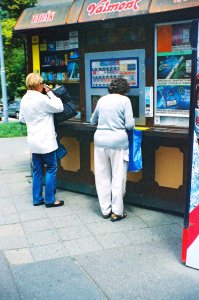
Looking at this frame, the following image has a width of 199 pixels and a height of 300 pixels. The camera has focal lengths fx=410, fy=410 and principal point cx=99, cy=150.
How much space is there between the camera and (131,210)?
541 cm

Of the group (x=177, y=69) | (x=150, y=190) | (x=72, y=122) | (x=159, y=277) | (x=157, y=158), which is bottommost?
(x=159, y=277)

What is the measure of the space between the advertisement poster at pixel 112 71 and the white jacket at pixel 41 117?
0.76 m

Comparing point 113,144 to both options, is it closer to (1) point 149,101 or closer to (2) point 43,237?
(1) point 149,101

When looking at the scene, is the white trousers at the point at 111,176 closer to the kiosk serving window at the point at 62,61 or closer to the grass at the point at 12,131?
the kiosk serving window at the point at 62,61

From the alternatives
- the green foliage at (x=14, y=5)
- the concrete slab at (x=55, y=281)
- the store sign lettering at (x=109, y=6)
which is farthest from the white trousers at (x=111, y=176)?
the green foliage at (x=14, y=5)

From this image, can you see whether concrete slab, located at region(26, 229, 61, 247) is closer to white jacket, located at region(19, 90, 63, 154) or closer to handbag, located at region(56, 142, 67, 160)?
white jacket, located at region(19, 90, 63, 154)

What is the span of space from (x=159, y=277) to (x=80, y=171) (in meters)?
2.77

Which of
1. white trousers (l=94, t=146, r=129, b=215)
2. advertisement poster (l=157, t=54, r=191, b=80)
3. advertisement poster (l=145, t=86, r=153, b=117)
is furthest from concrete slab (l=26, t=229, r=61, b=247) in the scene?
advertisement poster (l=157, t=54, r=191, b=80)

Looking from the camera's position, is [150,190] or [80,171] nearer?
[150,190]

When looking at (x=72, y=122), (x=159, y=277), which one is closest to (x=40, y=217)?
(x=72, y=122)

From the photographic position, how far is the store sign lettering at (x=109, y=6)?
4.92 m

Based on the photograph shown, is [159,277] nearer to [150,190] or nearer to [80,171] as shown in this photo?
[150,190]

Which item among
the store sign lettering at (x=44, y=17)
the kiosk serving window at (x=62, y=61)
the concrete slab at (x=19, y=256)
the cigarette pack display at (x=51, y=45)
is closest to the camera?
the concrete slab at (x=19, y=256)

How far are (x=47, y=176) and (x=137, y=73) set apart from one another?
1.81 metres
